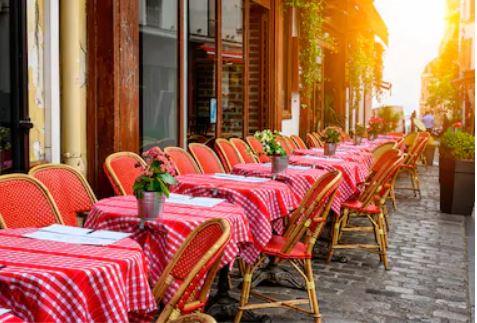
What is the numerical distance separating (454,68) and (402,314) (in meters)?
36.2

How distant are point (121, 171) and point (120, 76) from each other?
1.00 m

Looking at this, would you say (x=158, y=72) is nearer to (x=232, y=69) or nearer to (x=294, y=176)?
(x=294, y=176)

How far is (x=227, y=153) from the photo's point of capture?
24.2 feet

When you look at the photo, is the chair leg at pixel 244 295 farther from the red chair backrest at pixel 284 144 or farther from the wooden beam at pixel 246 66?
the wooden beam at pixel 246 66

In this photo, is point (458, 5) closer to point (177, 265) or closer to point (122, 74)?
point (122, 74)

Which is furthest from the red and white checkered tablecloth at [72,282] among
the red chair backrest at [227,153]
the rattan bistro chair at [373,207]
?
the red chair backrest at [227,153]

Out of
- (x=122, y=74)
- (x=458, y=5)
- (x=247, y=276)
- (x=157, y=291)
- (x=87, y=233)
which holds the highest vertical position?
(x=458, y=5)

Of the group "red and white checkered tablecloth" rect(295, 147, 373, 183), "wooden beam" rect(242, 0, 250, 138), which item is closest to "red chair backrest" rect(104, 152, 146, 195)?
"red and white checkered tablecloth" rect(295, 147, 373, 183)

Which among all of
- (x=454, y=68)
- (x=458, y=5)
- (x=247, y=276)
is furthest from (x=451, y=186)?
(x=458, y=5)

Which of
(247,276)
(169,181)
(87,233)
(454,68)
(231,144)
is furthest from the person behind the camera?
(454,68)

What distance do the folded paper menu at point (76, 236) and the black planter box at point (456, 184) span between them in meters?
6.84

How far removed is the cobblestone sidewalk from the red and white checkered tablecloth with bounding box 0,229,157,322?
82.8 inches

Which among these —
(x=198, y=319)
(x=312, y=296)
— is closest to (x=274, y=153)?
(x=312, y=296)

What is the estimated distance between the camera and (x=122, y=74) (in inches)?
223
